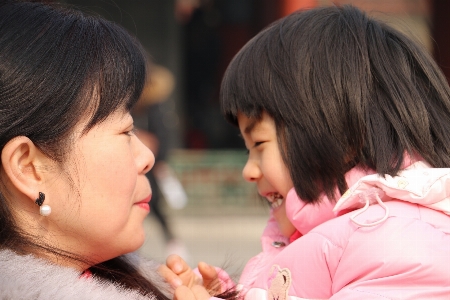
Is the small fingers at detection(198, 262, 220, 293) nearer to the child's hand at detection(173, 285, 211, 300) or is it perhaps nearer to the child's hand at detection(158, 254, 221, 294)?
the child's hand at detection(158, 254, 221, 294)

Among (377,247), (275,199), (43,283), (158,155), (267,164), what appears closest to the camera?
(43,283)

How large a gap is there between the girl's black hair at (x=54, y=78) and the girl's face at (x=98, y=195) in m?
0.03

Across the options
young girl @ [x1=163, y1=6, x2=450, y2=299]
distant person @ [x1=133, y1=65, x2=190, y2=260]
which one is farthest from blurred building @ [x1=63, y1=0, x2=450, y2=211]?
young girl @ [x1=163, y1=6, x2=450, y2=299]

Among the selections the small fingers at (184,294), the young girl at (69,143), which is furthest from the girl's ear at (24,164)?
the small fingers at (184,294)

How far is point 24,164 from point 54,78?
0.21 metres

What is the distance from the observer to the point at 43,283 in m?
1.35

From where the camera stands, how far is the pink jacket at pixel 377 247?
151 cm

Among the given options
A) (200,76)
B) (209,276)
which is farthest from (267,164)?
(200,76)

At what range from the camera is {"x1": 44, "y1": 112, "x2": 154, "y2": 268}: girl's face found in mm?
1625

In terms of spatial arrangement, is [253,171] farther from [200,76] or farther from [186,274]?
[200,76]

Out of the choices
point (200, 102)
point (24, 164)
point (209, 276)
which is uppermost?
point (24, 164)

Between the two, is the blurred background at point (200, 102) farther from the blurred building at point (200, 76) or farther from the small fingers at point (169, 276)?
the small fingers at point (169, 276)

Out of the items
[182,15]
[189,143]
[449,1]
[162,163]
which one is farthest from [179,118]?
[449,1]

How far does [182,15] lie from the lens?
8977 mm
